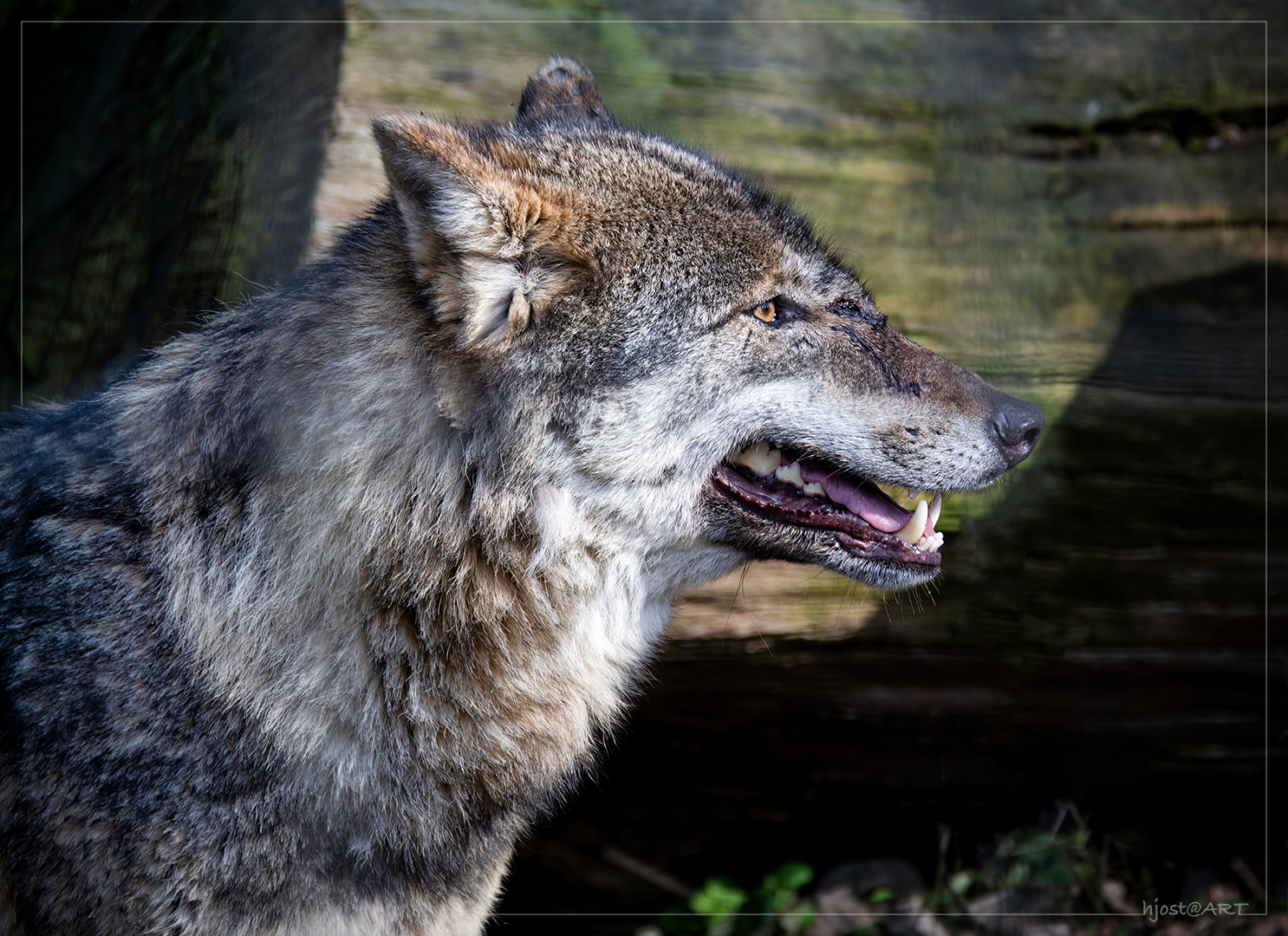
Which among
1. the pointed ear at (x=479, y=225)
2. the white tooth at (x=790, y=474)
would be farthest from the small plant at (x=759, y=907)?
the pointed ear at (x=479, y=225)

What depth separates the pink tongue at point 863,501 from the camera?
2754mm

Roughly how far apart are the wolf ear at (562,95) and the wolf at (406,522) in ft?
1.56

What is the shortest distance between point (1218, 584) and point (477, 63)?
3.67 meters

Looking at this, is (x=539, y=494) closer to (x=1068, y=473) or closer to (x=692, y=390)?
(x=692, y=390)

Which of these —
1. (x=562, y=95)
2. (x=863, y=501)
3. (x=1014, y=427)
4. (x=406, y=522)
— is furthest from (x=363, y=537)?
(x=1014, y=427)

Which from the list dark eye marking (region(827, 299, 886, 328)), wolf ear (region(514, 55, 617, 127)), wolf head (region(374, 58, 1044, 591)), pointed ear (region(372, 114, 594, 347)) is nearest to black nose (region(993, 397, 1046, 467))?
wolf head (region(374, 58, 1044, 591))

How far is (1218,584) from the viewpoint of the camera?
3.78 meters

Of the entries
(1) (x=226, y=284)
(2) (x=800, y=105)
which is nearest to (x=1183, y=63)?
(2) (x=800, y=105)

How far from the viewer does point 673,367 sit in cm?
253

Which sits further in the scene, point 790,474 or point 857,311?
point 857,311

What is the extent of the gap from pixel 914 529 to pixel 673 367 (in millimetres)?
928

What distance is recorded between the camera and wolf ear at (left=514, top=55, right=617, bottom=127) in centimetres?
315

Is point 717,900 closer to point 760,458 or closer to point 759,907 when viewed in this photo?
point 759,907

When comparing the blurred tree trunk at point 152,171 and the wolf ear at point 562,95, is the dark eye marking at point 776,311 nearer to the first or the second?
the wolf ear at point 562,95
